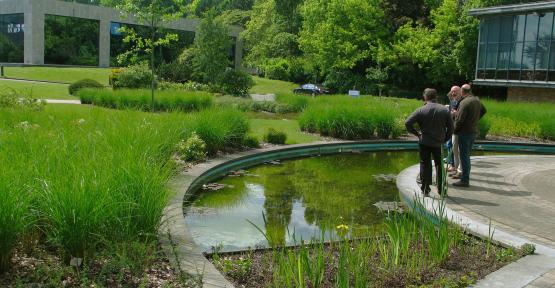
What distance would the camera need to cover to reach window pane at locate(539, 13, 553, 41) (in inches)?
1272

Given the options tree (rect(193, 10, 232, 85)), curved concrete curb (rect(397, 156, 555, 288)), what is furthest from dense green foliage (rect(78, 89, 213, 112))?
tree (rect(193, 10, 232, 85))

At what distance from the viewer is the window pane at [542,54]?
3238cm

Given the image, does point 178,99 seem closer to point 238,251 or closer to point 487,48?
point 238,251

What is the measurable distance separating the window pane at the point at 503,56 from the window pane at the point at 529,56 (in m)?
1.27

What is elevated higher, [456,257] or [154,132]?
[154,132]

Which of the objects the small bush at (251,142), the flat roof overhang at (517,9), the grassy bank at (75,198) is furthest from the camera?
the flat roof overhang at (517,9)

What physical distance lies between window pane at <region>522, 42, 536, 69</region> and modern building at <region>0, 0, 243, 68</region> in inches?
878

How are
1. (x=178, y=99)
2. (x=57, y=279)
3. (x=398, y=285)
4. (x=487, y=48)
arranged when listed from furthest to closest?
(x=487, y=48) < (x=178, y=99) < (x=398, y=285) < (x=57, y=279)

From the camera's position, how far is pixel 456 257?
5305 millimetres

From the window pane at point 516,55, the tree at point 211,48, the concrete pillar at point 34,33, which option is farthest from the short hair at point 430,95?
the concrete pillar at point 34,33

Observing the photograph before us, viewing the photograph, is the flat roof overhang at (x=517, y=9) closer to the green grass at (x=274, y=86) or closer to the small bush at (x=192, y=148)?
the green grass at (x=274, y=86)

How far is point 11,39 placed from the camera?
47031 millimetres

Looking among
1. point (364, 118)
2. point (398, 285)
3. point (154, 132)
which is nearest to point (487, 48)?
point (364, 118)

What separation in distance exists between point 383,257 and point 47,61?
4810 cm
